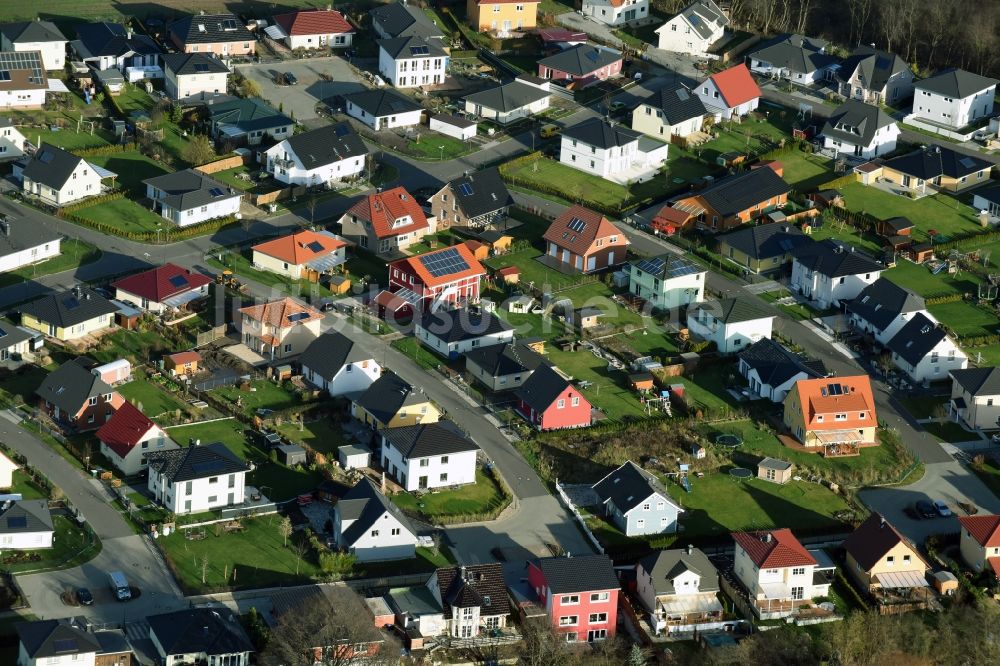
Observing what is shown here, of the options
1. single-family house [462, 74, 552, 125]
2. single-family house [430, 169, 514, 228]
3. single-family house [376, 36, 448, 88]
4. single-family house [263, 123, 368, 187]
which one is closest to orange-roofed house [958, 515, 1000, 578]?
single-family house [430, 169, 514, 228]

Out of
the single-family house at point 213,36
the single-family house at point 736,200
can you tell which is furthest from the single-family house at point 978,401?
the single-family house at point 213,36

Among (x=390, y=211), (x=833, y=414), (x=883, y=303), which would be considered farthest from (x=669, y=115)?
(x=833, y=414)

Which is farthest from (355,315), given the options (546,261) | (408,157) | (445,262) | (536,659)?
(536,659)

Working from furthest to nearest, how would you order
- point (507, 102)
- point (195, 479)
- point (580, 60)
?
point (580, 60)
point (507, 102)
point (195, 479)

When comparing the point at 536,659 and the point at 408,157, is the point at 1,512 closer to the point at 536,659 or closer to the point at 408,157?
the point at 536,659

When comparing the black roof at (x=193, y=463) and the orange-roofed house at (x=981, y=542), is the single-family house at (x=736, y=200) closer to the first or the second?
the orange-roofed house at (x=981, y=542)

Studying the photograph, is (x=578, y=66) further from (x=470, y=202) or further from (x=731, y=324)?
(x=731, y=324)
